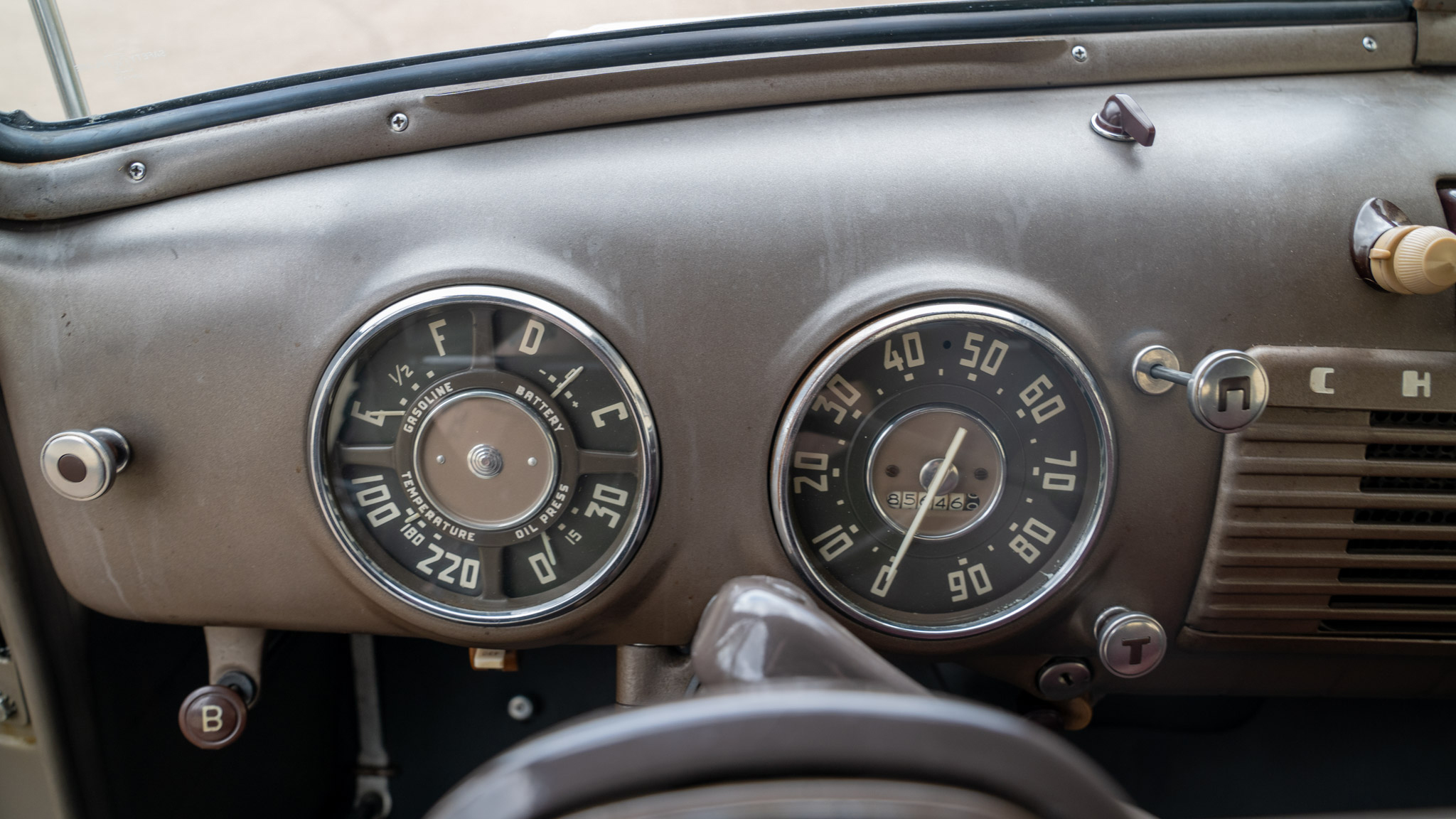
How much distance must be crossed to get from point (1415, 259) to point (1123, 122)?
42cm

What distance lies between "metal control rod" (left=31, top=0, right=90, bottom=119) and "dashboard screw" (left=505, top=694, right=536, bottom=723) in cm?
134

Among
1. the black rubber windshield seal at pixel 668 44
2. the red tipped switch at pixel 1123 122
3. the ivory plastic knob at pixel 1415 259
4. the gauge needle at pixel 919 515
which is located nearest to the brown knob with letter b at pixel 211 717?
the black rubber windshield seal at pixel 668 44

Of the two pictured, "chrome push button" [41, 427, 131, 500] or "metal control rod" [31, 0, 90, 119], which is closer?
"chrome push button" [41, 427, 131, 500]

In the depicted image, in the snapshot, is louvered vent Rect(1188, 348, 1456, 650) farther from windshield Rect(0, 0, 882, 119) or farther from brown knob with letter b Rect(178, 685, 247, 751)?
brown knob with letter b Rect(178, 685, 247, 751)

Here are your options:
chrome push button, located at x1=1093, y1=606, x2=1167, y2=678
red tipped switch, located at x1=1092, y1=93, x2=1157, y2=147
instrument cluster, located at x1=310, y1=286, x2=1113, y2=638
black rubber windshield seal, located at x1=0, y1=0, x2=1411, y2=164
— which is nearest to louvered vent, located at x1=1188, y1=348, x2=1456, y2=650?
chrome push button, located at x1=1093, y1=606, x2=1167, y2=678

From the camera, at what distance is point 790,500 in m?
1.40

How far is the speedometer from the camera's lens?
4.40ft

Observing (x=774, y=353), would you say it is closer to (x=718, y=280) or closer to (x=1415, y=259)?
(x=718, y=280)

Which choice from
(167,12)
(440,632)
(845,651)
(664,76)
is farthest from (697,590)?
(167,12)

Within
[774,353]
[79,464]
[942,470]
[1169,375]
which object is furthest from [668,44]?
[79,464]

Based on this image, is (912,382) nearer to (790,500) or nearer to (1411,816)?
(790,500)

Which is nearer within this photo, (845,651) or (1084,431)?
(845,651)

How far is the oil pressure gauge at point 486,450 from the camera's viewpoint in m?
1.35

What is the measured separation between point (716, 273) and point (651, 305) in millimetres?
105
